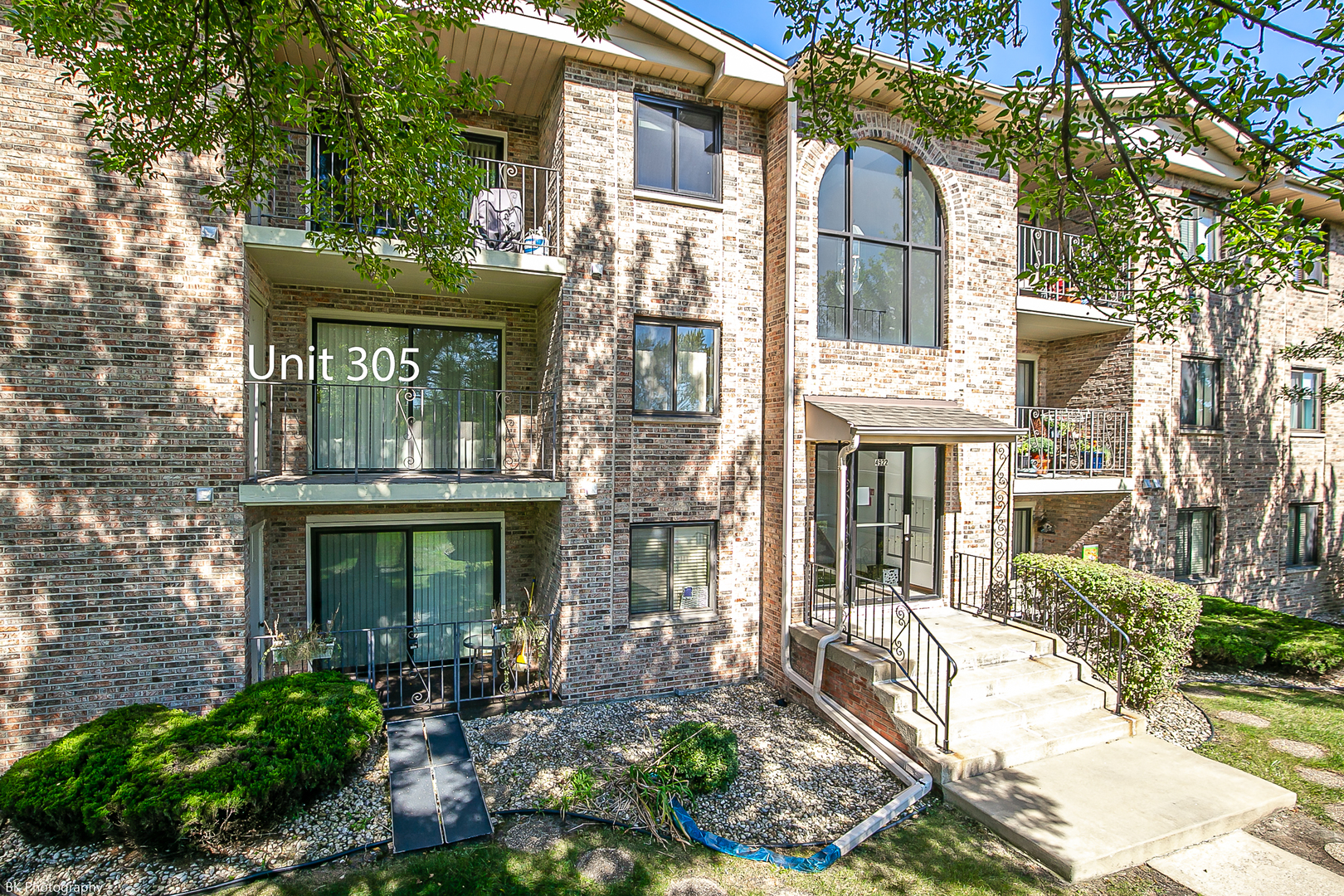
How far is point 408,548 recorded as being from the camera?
884 cm

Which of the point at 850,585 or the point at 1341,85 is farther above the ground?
the point at 1341,85

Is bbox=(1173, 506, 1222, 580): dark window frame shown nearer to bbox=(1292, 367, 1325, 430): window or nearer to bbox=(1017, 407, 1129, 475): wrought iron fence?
bbox=(1017, 407, 1129, 475): wrought iron fence

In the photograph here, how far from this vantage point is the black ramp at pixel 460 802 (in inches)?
207

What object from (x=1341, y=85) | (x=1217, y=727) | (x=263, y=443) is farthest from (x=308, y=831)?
(x=1217, y=727)

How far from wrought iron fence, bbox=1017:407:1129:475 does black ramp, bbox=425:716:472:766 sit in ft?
32.9

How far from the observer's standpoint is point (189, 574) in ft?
22.1

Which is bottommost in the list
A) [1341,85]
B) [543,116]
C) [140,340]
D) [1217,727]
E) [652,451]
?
[1217,727]

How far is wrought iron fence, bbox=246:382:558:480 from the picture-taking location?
8219mm

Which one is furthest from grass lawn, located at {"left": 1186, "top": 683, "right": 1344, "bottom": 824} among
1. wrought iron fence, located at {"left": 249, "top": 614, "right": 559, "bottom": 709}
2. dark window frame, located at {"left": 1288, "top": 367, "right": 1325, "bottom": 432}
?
wrought iron fence, located at {"left": 249, "top": 614, "right": 559, "bottom": 709}

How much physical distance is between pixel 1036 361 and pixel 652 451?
917cm

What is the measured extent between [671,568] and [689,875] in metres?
4.11

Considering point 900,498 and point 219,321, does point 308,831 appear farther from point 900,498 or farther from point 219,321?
point 900,498

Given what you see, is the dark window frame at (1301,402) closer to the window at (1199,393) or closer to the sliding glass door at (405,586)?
the window at (1199,393)

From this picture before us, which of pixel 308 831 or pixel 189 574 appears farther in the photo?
pixel 189 574
